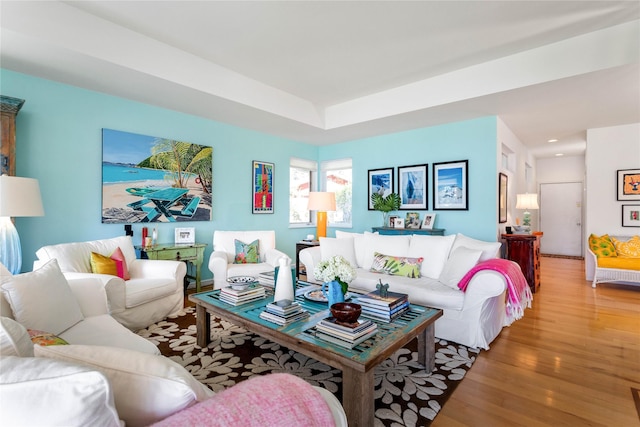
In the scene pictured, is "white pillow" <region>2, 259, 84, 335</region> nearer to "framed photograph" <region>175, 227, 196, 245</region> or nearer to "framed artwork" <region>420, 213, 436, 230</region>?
"framed photograph" <region>175, 227, 196, 245</region>

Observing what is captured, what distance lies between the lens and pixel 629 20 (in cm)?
276

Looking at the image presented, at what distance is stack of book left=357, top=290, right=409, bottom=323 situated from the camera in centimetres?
210

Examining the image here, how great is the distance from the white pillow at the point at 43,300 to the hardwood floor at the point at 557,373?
2.21 m

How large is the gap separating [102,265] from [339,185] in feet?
14.1

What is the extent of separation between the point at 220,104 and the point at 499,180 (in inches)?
157

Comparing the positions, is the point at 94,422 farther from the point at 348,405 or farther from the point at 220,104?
the point at 220,104

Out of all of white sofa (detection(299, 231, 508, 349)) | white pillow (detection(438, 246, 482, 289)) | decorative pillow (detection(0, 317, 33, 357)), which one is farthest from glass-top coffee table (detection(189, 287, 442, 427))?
decorative pillow (detection(0, 317, 33, 357))

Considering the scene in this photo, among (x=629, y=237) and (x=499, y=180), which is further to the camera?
(x=629, y=237)

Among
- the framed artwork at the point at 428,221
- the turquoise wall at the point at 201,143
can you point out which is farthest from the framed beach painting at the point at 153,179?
the framed artwork at the point at 428,221

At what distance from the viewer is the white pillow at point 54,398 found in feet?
2.07

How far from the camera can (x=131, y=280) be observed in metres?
2.99

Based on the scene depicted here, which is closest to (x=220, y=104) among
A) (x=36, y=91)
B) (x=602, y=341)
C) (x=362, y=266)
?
(x=36, y=91)

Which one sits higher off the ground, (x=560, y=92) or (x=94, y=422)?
(x=560, y=92)

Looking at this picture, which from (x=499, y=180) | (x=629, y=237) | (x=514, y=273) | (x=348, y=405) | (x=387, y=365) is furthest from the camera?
(x=629, y=237)
